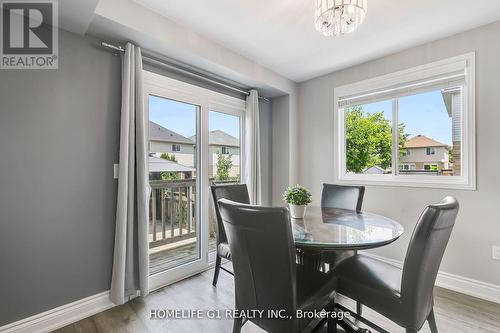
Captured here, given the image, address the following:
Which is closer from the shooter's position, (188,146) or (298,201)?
(298,201)

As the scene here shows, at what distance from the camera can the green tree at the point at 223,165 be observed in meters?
3.05

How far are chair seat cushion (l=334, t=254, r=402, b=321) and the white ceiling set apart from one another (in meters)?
2.00

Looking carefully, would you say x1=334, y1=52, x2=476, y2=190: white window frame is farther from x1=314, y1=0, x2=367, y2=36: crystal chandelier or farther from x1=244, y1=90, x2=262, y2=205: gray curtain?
x1=314, y1=0, x2=367, y2=36: crystal chandelier

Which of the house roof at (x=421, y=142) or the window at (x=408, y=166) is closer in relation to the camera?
the house roof at (x=421, y=142)

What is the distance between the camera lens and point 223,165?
3.11 m

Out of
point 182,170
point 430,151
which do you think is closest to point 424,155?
point 430,151

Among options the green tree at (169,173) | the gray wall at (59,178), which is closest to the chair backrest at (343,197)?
the green tree at (169,173)

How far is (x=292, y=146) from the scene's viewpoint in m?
3.52

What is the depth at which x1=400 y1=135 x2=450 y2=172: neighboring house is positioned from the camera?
2486mm

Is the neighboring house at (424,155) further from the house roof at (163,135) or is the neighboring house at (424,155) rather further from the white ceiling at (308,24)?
the house roof at (163,135)

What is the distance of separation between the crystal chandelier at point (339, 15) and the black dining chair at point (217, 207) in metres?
1.64

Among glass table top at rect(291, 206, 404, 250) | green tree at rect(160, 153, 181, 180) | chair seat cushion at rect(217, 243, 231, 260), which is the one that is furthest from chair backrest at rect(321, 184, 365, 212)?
green tree at rect(160, 153, 181, 180)

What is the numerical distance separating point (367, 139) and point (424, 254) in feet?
7.09

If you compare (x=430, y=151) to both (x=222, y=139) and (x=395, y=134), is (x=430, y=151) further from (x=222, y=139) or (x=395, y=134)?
(x=222, y=139)
